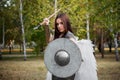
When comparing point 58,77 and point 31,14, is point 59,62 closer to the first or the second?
point 58,77

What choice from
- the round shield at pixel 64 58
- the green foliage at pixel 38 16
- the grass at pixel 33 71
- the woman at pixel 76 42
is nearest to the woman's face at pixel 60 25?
the woman at pixel 76 42

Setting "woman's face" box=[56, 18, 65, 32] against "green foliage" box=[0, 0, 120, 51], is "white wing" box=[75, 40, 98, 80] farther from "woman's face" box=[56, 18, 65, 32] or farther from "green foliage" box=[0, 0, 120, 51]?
"green foliage" box=[0, 0, 120, 51]

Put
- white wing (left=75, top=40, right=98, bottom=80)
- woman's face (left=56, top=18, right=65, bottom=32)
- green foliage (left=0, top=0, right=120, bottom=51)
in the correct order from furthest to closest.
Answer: green foliage (left=0, top=0, right=120, bottom=51) → white wing (left=75, top=40, right=98, bottom=80) → woman's face (left=56, top=18, right=65, bottom=32)

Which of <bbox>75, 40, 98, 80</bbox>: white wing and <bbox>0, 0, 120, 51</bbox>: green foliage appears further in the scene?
<bbox>0, 0, 120, 51</bbox>: green foliage

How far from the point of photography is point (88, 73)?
702cm

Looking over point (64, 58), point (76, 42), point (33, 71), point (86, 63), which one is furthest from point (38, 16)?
point (64, 58)

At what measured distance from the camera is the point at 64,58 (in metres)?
6.57

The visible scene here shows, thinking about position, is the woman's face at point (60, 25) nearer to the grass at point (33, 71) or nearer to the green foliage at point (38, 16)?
the grass at point (33, 71)

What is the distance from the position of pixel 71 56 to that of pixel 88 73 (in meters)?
0.51

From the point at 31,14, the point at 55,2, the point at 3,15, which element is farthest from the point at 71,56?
the point at 3,15

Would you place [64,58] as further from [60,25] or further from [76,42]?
[60,25]

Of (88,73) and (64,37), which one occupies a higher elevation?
(64,37)

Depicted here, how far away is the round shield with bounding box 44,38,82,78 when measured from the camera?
6.61 metres

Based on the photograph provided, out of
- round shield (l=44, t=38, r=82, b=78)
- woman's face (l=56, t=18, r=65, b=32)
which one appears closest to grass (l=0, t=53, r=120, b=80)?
round shield (l=44, t=38, r=82, b=78)
